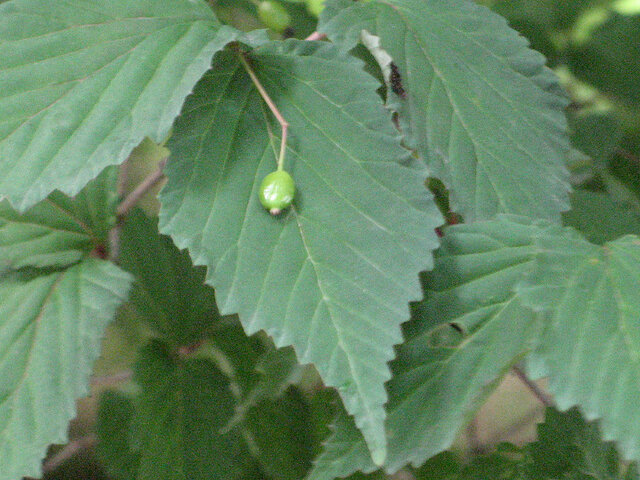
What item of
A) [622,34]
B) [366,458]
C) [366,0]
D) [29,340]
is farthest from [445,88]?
[622,34]

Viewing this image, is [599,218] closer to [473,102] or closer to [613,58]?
[473,102]

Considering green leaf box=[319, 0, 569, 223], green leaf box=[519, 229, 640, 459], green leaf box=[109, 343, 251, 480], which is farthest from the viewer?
green leaf box=[109, 343, 251, 480]

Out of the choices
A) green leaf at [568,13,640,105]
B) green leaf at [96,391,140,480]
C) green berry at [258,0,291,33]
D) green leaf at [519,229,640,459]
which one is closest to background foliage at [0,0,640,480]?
green leaf at [519,229,640,459]

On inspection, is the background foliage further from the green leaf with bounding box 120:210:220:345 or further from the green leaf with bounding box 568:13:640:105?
the green leaf with bounding box 568:13:640:105

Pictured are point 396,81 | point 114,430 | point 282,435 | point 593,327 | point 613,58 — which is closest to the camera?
point 593,327

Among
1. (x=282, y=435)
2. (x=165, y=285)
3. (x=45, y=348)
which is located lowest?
(x=282, y=435)

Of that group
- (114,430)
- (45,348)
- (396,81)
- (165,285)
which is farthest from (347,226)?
(114,430)
